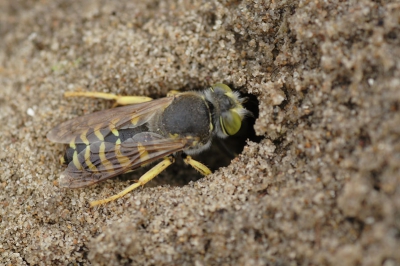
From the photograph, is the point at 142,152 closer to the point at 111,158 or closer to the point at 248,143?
the point at 111,158

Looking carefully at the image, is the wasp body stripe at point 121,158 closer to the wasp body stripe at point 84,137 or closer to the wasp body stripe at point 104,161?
the wasp body stripe at point 104,161

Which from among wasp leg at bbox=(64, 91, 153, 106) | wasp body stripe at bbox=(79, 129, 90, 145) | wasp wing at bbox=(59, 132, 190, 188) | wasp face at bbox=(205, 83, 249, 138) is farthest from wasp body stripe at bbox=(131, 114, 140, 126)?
wasp face at bbox=(205, 83, 249, 138)

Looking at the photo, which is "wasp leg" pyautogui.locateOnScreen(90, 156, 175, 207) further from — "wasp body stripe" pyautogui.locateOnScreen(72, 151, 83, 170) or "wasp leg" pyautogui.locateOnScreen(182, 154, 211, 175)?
"wasp body stripe" pyautogui.locateOnScreen(72, 151, 83, 170)

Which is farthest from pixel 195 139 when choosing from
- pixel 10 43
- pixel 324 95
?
pixel 10 43

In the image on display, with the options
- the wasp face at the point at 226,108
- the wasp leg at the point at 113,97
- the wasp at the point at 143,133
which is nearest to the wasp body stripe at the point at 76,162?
the wasp at the point at 143,133

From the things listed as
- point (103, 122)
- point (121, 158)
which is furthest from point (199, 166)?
point (103, 122)

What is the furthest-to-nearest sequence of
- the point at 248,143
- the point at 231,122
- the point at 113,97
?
the point at 113,97 → the point at 231,122 → the point at 248,143
